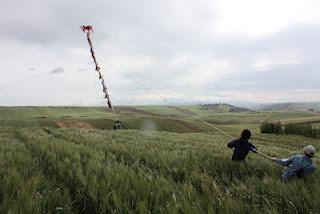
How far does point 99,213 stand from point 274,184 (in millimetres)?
3114

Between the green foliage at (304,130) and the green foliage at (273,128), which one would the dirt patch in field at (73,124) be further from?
the green foliage at (304,130)

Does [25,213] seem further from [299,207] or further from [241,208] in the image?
[299,207]

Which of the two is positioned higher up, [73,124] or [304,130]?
[73,124]

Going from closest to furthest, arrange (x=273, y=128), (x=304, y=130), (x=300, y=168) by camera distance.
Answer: (x=300, y=168), (x=304, y=130), (x=273, y=128)

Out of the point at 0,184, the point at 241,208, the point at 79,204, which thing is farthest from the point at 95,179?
the point at 241,208

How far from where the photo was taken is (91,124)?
76.8 metres

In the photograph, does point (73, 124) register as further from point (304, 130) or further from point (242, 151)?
point (242, 151)

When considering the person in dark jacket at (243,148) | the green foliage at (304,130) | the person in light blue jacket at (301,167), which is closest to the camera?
the person in light blue jacket at (301,167)

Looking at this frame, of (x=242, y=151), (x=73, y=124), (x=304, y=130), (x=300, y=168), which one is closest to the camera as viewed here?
(x=300, y=168)

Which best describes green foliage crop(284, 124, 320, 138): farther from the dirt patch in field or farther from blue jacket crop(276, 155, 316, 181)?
blue jacket crop(276, 155, 316, 181)

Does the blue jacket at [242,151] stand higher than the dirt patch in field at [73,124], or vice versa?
the blue jacket at [242,151]

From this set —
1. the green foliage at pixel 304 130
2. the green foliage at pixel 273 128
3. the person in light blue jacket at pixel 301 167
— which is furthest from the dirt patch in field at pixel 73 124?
the person in light blue jacket at pixel 301 167

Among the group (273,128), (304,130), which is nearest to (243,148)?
(304,130)

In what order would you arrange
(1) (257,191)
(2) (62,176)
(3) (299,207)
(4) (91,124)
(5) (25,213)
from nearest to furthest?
(5) (25,213) → (3) (299,207) → (1) (257,191) → (2) (62,176) → (4) (91,124)
